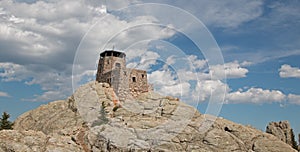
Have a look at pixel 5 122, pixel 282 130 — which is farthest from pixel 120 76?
pixel 282 130

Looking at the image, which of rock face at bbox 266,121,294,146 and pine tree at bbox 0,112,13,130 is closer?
pine tree at bbox 0,112,13,130

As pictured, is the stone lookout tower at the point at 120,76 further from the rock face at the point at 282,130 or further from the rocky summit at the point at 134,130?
the rock face at the point at 282,130

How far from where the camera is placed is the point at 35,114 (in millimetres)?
65375

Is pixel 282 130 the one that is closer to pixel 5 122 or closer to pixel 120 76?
pixel 120 76

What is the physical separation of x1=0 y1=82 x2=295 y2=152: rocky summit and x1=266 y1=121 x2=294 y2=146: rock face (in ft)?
53.7

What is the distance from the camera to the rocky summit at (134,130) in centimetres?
4581

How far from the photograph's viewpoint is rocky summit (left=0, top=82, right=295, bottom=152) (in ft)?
150

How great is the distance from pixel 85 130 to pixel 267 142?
101 feet

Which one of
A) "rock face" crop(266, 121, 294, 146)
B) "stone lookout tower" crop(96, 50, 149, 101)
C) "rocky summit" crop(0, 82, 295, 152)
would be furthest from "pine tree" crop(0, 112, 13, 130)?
"rock face" crop(266, 121, 294, 146)

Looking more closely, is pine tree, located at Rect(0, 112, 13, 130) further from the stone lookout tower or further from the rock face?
the rock face

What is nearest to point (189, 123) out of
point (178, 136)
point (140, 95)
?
point (178, 136)

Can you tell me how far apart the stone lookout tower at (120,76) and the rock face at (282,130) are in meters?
29.9

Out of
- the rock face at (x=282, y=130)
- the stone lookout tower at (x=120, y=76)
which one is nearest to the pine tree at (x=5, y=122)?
the stone lookout tower at (x=120, y=76)

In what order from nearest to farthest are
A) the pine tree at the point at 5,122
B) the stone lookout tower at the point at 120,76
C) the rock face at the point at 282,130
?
the pine tree at the point at 5,122 → the stone lookout tower at the point at 120,76 → the rock face at the point at 282,130
